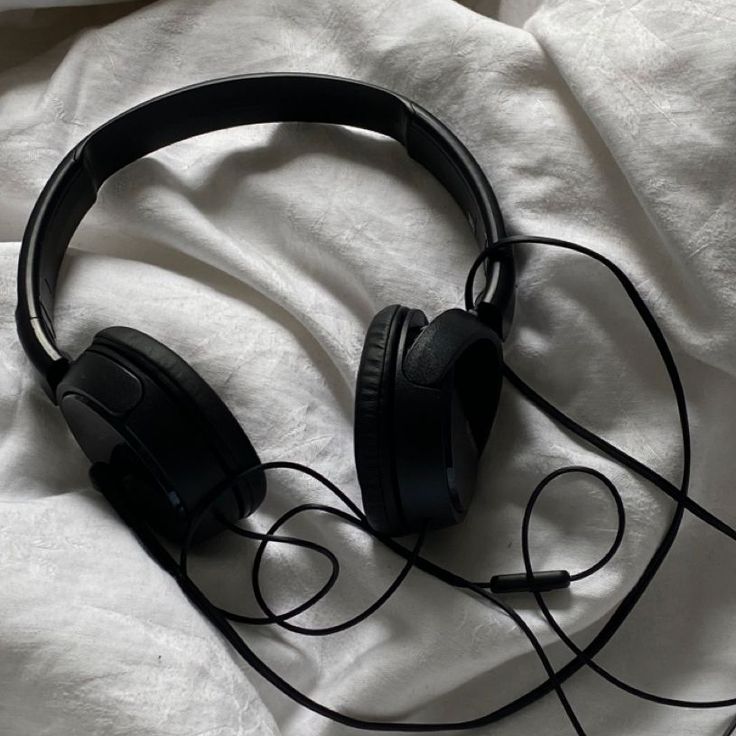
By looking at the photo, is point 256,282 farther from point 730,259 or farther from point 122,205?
point 730,259

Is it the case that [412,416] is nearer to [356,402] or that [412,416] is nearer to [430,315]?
[356,402]

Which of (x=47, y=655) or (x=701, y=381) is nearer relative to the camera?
(x=47, y=655)

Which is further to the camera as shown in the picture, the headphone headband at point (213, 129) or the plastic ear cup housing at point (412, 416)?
the headphone headband at point (213, 129)

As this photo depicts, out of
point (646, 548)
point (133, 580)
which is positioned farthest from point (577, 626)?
point (133, 580)

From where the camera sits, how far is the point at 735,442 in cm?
76

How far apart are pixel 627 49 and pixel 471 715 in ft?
Answer: 1.63

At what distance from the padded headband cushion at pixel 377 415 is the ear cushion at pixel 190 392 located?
0.08 metres

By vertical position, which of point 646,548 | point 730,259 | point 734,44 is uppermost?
point 734,44

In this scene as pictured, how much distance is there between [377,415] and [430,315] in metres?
0.17

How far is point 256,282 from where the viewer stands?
2.67 ft

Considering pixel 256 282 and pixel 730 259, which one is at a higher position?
pixel 730 259

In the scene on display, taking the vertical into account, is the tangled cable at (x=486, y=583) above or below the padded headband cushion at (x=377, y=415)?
below

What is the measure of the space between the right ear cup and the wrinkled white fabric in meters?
0.07

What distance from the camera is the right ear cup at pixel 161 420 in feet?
2.16
